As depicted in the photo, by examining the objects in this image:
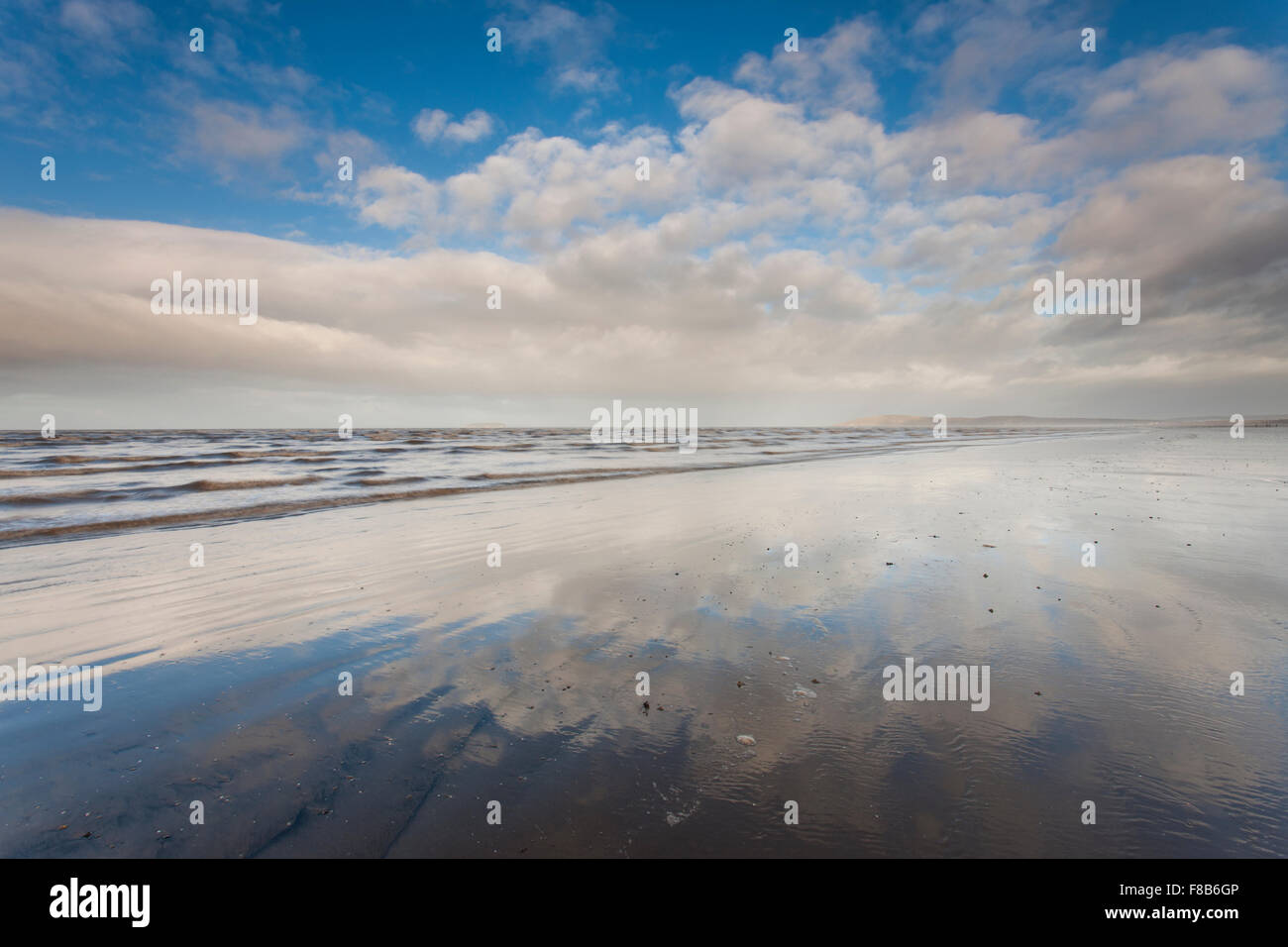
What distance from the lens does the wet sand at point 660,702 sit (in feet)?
10.3

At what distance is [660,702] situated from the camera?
15.0 feet

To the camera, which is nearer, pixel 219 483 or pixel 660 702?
pixel 660 702

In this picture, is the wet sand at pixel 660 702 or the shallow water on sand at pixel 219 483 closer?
the wet sand at pixel 660 702

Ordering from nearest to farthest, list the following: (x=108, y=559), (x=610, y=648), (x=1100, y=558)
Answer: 1. (x=610, y=648)
2. (x=1100, y=558)
3. (x=108, y=559)

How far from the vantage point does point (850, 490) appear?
18.2 meters

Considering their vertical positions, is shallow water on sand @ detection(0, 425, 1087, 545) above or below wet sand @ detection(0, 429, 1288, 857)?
above

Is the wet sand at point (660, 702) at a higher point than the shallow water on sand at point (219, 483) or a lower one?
lower

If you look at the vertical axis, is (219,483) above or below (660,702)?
above

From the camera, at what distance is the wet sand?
3141 millimetres

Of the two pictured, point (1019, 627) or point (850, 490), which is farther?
point (850, 490)

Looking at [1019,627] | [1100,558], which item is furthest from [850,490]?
[1019,627]

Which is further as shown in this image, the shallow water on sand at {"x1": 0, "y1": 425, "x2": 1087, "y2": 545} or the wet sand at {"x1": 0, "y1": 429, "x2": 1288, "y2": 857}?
the shallow water on sand at {"x1": 0, "y1": 425, "x2": 1087, "y2": 545}
